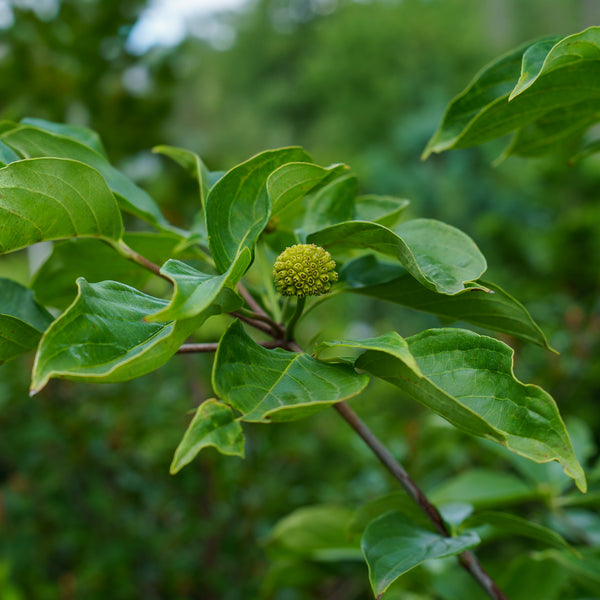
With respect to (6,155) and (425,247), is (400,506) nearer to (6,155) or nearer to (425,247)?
(425,247)

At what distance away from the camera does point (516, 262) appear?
1.93 m

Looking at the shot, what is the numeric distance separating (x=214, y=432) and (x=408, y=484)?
0.65 ft

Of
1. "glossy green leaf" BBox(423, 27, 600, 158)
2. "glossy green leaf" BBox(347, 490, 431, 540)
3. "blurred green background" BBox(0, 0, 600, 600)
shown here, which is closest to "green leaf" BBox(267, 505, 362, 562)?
"blurred green background" BBox(0, 0, 600, 600)

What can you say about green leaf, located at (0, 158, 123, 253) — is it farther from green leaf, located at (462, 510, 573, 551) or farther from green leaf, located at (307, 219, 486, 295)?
green leaf, located at (462, 510, 573, 551)

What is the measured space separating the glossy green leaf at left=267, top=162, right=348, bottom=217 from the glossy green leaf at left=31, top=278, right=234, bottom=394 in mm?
84

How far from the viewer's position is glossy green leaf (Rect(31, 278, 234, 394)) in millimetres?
277

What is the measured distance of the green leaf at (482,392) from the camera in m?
0.30

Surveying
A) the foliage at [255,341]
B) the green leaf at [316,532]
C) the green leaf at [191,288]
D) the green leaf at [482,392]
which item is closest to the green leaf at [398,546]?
the foliage at [255,341]

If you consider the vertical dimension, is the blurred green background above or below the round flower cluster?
below

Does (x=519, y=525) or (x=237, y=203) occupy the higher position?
(x=237, y=203)

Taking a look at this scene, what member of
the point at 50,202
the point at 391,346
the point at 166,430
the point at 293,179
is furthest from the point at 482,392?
the point at 166,430

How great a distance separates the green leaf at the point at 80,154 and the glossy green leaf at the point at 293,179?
163 mm

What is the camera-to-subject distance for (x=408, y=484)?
421 millimetres

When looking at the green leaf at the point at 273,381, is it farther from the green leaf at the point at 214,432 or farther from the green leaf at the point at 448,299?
the green leaf at the point at 448,299
